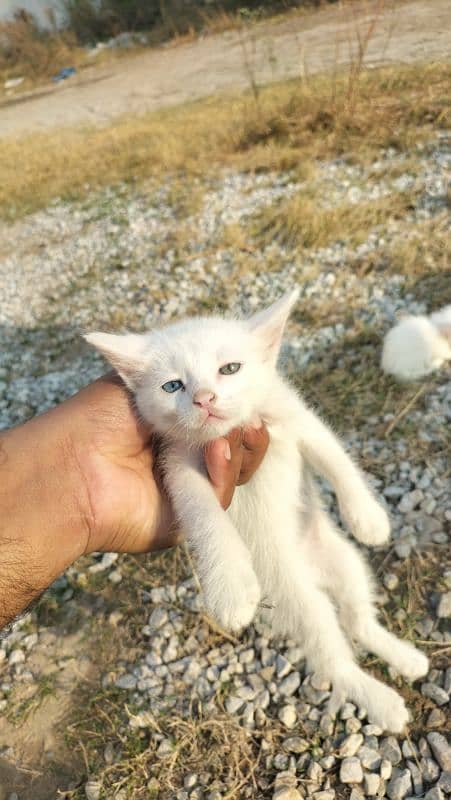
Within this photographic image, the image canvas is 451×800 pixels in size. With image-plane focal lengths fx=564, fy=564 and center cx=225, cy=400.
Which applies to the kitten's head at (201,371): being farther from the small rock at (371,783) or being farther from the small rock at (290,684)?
the small rock at (371,783)

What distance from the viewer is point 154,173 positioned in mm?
8969

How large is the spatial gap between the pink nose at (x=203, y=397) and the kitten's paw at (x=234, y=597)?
0.62m

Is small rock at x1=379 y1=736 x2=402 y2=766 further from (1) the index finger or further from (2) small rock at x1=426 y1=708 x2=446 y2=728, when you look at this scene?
(1) the index finger

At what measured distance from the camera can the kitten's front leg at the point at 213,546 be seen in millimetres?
2055

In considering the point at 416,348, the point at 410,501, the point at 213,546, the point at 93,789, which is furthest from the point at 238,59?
the point at 93,789

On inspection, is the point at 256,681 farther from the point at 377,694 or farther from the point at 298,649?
the point at 377,694

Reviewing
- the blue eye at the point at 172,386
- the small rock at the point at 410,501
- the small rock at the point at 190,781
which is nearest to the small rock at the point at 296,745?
the small rock at the point at 190,781

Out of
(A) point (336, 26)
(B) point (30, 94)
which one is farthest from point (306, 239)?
(B) point (30, 94)

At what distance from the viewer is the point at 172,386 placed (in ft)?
7.43

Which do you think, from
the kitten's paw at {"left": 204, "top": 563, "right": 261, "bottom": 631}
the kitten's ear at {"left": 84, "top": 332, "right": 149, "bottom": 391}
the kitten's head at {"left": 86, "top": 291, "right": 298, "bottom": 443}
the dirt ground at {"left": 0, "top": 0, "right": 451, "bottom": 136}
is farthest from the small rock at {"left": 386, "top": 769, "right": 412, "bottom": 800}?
the dirt ground at {"left": 0, "top": 0, "right": 451, "bottom": 136}

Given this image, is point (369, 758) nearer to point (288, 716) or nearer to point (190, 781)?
point (288, 716)

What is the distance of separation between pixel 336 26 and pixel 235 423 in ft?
22.9

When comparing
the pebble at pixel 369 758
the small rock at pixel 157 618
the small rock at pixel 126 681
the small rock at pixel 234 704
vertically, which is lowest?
the pebble at pixel 369 758

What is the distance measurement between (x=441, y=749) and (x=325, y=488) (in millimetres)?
1549
